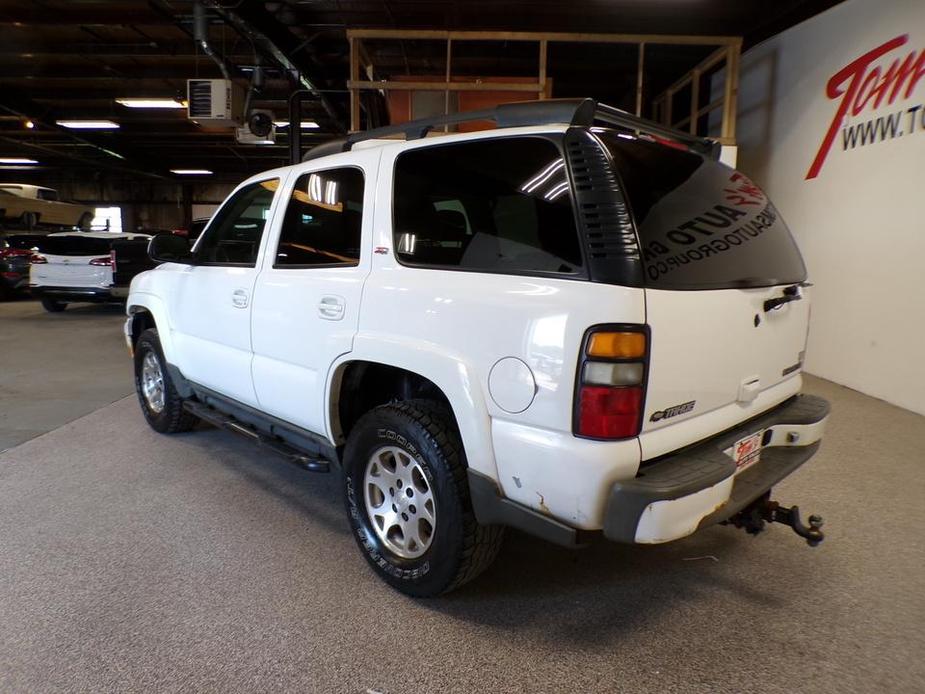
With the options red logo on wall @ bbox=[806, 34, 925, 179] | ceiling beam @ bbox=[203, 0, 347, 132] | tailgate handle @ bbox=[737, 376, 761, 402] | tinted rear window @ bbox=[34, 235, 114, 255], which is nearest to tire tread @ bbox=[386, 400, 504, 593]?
tailgate handle @ bbox=[737, 376, 761, 402]

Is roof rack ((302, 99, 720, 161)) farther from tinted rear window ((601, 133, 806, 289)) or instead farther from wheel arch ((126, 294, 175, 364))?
wheel arch ((126, 294, 175, 364))

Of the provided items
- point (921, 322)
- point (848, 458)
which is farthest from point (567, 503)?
point (921, 322)

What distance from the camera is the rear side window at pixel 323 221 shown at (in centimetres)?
258

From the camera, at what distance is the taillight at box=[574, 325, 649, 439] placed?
1.72 meters

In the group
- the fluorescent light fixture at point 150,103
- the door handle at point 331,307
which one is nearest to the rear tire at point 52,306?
the fluorescent light fixture at point 150,103

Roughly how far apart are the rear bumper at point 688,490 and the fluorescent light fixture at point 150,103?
13921mm

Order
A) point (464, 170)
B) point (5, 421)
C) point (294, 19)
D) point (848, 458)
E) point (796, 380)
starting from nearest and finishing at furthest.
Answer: point (464, 170)
point (796, 380)
point (848, 458)
point (5, 421)
point (294, 19)

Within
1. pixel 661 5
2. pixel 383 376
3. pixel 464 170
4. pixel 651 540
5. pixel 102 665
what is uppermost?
pixel 661 5

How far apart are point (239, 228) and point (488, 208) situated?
1.96 m

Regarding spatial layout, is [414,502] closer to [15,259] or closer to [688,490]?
[688,490]

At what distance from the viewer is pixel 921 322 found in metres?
5.04

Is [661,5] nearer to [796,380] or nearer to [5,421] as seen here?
[796,380]

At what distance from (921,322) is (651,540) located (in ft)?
15.8

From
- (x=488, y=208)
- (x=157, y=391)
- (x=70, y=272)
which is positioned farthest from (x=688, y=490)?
(x=70, y=272)
